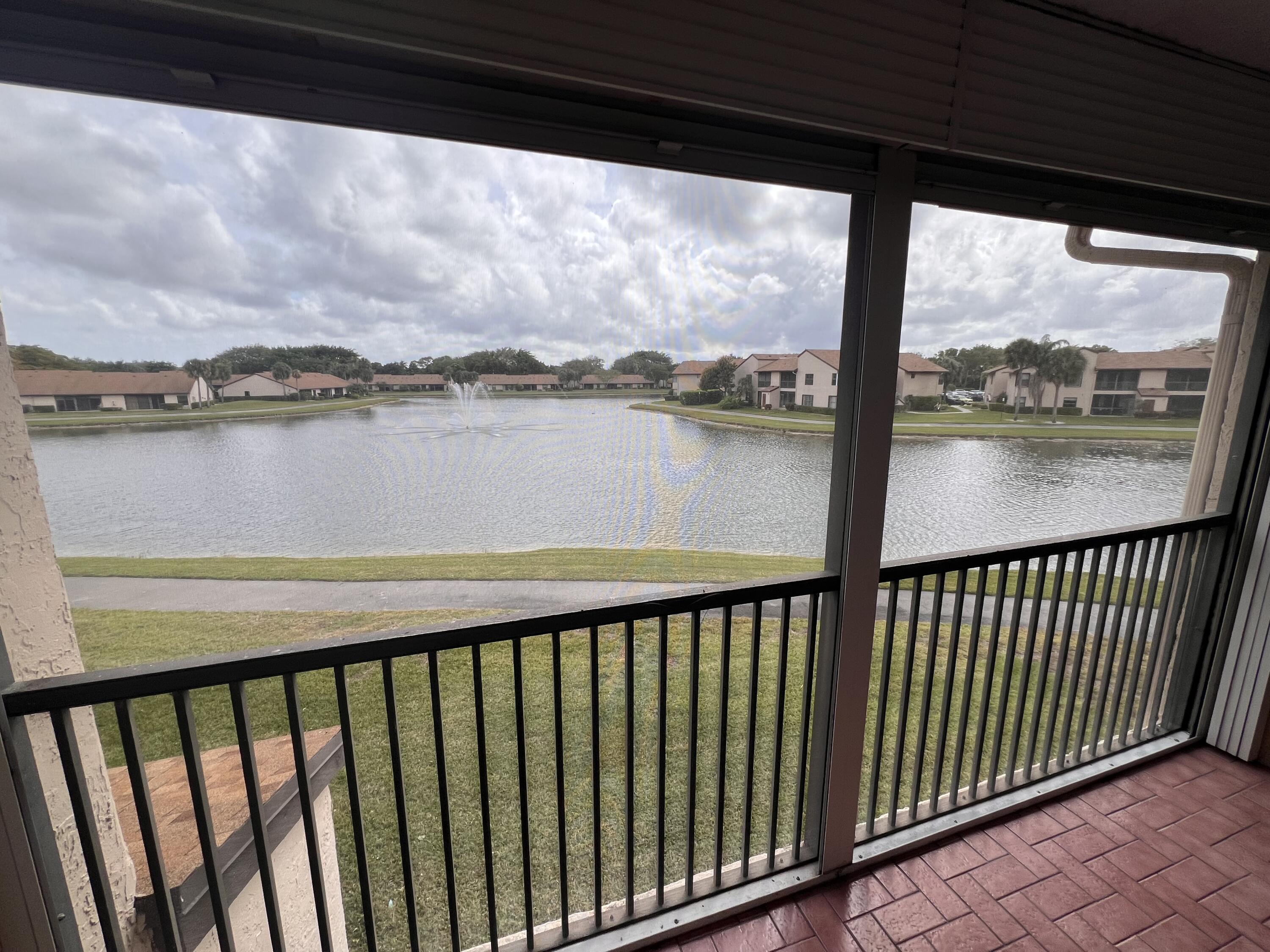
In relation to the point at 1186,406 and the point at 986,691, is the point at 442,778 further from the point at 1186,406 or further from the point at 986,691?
the point at 1186,406

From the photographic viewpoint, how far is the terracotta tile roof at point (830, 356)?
1.56 m

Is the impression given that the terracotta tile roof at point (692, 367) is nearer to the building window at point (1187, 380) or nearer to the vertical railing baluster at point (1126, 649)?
the building window at point (1187, 380)

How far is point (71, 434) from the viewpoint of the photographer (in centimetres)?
100

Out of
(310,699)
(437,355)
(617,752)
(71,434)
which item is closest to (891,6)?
(437,355)

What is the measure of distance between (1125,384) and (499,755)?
317 centimetres

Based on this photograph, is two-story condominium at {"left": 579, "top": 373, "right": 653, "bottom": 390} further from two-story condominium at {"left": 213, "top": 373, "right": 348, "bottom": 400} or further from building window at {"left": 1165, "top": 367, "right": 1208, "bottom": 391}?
building window at {"left": 1165, "top": 367, "right": 1208, "bottom": 391}

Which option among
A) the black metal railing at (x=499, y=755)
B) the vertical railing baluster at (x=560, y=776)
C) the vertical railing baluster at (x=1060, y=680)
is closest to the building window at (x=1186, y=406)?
the vertical railing baluster at (x=1060, y=680)

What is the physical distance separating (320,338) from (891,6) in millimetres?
1640

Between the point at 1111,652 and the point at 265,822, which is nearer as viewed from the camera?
the point at 265,822

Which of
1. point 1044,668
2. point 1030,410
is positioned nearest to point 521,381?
point 1030,410

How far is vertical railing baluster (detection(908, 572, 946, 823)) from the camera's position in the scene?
1.94m

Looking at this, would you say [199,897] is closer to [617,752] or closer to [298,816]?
[298,816]

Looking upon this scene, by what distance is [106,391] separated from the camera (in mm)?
1016

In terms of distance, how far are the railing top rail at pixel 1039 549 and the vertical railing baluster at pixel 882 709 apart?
0.15 meters
